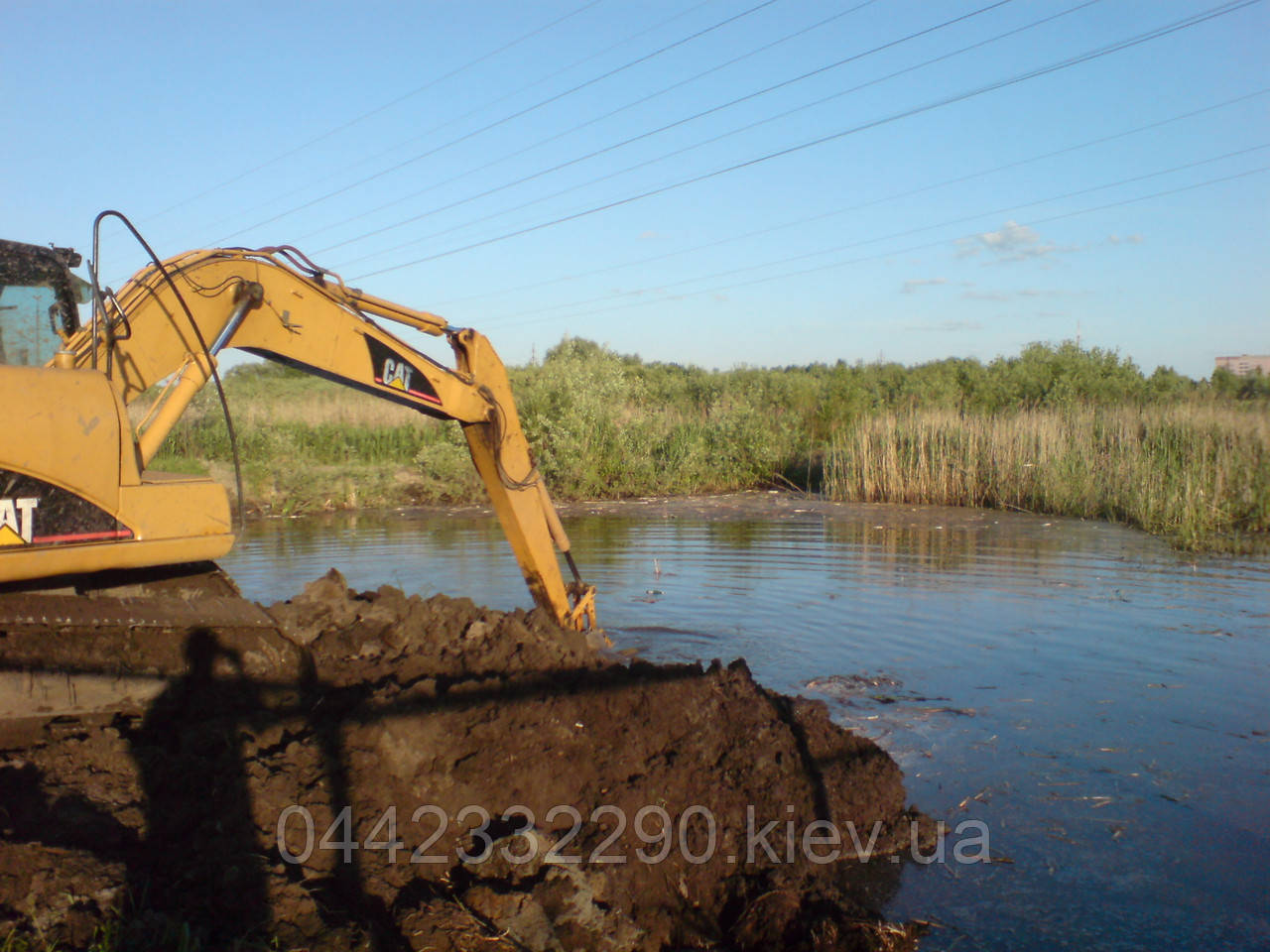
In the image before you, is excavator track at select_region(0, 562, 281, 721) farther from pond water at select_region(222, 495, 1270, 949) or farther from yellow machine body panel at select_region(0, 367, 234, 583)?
pond water at select_region(222, 495, 1270, 949)

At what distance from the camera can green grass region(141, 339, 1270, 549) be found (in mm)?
16031

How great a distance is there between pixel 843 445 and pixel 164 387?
17596mm

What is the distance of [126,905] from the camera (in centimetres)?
351

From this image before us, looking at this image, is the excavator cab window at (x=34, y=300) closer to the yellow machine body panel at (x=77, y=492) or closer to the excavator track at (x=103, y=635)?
the yellow machine body panel at (x=77, y=492)

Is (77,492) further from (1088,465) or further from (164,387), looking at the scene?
(1088,465)

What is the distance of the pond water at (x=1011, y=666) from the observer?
14.0ft

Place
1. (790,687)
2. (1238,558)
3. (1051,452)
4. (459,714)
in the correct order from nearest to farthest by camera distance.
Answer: (459,714) → (790,687) → (1238,558) → (1051,452)

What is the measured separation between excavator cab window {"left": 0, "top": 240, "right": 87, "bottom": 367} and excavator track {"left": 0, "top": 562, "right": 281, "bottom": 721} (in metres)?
1.28

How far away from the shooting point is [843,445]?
2162 centimetres

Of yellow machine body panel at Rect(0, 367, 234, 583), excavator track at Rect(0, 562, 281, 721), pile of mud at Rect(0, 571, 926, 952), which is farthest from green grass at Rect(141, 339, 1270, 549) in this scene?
yellow machine body panel at Rect(0, 367, 234, 583)

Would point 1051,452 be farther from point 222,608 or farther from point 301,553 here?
point 222,608

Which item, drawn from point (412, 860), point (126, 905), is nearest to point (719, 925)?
point (412, 860)

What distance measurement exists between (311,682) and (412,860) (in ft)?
4.91

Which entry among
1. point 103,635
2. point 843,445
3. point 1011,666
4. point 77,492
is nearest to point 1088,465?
point 843,445
